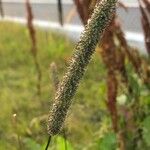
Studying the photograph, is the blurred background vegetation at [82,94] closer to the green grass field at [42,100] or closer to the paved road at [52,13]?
the green grass field at [42,100]

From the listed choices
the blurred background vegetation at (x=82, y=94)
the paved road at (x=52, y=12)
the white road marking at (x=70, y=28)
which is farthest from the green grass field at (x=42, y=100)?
the paved road at (x=52, y=12)

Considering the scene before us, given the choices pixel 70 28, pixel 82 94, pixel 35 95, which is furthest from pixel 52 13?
pixel 82 94

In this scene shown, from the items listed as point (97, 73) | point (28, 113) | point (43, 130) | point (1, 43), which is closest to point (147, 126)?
point (43, 130)

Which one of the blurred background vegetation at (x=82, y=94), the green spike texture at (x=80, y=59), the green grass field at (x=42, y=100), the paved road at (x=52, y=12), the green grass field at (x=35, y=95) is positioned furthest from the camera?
the paved road at (x=52, y=12)

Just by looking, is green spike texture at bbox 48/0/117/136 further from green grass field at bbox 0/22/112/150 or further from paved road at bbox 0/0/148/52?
paved road at bbox 0/0/148/52

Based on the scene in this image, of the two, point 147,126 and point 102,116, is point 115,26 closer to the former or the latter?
point 147,126

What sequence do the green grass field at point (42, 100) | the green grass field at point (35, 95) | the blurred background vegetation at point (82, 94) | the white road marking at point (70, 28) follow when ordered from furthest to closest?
the white road marking at point (70, 28), the green grass field at point (35, 95), the green grass field at point (42, 100), the blurred background vegetation at point (82, 94)
